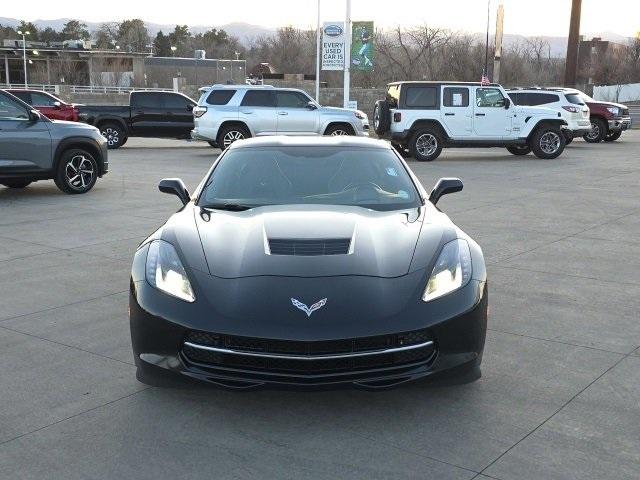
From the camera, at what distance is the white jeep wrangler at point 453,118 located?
19438 mm

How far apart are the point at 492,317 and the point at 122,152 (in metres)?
18.5

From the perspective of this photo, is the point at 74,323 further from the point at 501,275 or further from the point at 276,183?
the point at 501,275

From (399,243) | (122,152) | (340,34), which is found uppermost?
(340,34)

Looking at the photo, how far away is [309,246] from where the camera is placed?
13.6 ft

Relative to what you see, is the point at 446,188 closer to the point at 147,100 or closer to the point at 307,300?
the point at 307,300

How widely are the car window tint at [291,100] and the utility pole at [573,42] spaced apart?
22.2 metres

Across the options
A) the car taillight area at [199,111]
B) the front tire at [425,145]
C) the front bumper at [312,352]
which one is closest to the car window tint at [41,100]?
the car taillight area at [199,111]

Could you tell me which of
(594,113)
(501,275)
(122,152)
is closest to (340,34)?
Result: (594,113)

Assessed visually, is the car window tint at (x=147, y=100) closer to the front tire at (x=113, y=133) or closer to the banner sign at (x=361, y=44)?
the front tire at (x=113, y=133)

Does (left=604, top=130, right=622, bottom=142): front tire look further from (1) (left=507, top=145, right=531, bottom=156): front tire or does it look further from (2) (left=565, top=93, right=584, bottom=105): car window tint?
(1) (left=507, top=145, right=531, bottom=156): front tire

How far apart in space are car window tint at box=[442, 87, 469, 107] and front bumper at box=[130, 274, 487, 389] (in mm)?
16350

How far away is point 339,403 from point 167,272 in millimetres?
1195

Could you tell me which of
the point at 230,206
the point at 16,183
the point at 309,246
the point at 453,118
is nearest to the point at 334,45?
the point at 453,118

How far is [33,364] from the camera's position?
180 inches
